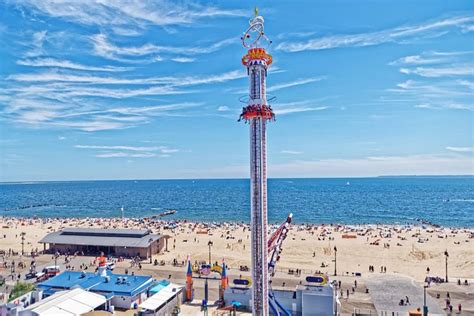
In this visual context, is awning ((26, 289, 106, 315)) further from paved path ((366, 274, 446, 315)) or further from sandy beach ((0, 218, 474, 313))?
paved path ((366, 274, 446, 315))

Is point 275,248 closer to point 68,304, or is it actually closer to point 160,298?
point 160,298

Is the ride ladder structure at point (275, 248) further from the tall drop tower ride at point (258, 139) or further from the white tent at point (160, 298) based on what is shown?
the white tent at point (160, 298)

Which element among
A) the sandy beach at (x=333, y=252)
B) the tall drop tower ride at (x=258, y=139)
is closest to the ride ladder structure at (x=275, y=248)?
the tall drop tower ride at (x=258, y=139)

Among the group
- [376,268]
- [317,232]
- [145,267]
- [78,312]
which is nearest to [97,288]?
[78,312]

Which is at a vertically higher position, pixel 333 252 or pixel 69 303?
pixel 69 303

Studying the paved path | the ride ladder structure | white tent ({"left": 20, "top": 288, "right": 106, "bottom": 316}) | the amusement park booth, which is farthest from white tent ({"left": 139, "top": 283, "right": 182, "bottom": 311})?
the amusement park booth

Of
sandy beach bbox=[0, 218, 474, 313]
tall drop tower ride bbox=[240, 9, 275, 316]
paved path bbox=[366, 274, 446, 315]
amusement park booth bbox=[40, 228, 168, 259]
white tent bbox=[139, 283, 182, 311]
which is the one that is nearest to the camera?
tall drop tower ride bbox=[240, 9, 275, 316]

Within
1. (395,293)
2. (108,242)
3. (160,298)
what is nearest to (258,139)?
(160,298)
